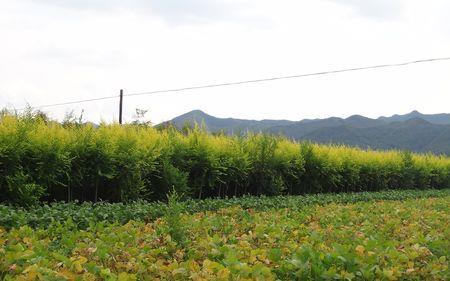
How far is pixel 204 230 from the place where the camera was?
541 cm

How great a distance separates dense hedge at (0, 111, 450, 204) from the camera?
9.02m

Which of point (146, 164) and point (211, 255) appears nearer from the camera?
point (211, 255)

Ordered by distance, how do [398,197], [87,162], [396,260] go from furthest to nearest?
[398,197] < [87,162] < [396,260]

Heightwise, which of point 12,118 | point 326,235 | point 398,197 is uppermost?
point 12,118

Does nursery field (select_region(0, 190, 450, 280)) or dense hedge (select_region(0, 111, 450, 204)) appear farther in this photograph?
dense hedge (select_region(0, 111, 450, 204))

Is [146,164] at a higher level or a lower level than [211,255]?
higher

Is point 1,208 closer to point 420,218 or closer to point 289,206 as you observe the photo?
point 289,206

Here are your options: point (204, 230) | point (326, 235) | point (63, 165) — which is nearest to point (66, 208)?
point (63, 165)

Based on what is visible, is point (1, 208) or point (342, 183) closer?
point (1, 208)

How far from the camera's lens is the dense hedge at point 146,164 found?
355 inches

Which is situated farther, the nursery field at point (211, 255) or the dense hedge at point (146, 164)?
the dense hedge at point (146, 164)

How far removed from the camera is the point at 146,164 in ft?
35.5

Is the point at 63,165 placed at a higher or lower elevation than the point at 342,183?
higher

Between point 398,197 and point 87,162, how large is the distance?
10.8m
